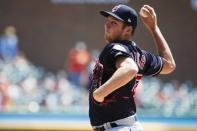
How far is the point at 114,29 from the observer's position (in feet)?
12.8

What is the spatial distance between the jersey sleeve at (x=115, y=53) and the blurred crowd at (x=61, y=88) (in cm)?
680

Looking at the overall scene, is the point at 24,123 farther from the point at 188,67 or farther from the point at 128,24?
the point at 128,24

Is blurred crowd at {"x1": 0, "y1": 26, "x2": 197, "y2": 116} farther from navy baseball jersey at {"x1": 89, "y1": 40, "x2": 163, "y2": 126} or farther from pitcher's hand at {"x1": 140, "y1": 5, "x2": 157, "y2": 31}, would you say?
navy baseball jersey at {"x1": 89, "y1": 40, "x2": 163, "y2": 126}

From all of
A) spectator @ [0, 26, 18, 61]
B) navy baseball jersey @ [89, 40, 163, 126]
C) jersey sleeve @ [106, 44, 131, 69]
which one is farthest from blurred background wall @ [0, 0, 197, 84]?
jersey sleeve @ [106, 44, 131, 69]

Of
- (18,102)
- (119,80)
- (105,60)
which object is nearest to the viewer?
(119,80)

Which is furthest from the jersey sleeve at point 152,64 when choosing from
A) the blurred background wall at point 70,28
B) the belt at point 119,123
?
the blurred background wall at point 70,28

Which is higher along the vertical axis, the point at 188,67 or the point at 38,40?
the point at 38,40

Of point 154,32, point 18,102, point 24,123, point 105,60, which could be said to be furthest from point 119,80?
point 18,102

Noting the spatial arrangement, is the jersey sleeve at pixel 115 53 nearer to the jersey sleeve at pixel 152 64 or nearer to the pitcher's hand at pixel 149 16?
the jersey sleeve at pixel 152 64

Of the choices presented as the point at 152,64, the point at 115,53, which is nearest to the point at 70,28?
the point at 152,64

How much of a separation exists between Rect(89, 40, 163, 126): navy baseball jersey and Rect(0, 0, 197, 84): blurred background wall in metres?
6.96

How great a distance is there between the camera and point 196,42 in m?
11.2

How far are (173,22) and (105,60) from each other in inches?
292

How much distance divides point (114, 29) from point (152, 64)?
395 mm
